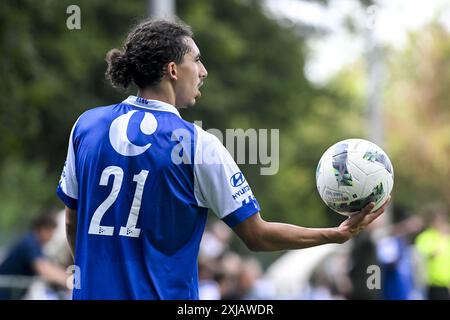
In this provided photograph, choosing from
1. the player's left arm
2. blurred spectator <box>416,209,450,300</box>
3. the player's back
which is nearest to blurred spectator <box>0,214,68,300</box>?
the player's left arm

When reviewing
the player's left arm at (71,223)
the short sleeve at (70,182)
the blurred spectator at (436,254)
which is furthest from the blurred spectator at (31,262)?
the blurred spectator at (436,254)

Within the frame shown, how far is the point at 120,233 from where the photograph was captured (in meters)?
4.50

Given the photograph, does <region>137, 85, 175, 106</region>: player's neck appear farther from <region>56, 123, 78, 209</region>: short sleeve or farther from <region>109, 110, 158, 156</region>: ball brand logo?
<region>56, 123, 78, 209</region>: short sleeve

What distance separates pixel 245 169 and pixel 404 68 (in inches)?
928

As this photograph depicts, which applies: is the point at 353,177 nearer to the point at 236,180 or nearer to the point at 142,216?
the point at 236,180

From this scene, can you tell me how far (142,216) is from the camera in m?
4.48

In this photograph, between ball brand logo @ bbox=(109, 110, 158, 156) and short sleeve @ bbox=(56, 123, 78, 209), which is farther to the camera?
short sleeve @ bbox=(56, 123, 78, 209)

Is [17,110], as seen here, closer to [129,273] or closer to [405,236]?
[405,236]

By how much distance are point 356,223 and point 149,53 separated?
1.33 metres

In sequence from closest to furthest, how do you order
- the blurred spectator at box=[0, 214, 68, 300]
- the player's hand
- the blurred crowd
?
the player's hand → the blurred spectator at box=[0, 214, 68, 300] → the blurred crowd

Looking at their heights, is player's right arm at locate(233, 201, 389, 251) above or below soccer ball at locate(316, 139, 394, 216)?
below

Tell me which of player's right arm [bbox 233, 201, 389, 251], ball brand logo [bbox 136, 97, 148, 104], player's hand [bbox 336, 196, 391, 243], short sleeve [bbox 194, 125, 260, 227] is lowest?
player's right arm [bbox 233, 201, 389, 251]

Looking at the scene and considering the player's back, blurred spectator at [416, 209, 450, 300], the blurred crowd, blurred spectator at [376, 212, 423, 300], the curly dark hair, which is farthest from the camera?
blurred spectator at [416, 209, 450, 300]

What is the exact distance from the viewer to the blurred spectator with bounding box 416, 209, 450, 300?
48.3 feet
